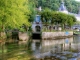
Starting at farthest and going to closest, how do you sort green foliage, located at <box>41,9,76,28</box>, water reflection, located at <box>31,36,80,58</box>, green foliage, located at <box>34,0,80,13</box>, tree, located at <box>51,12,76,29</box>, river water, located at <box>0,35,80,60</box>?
green foliage, located at <box>34,0,80,13</box>
tree, located at <box>51,12,76,29</box>
green foliage, located at <box>41,9,76,28</box>
water reflection, located at <box>31,36,80,58</box>
river water, located at <box>0,35,80,60</box>

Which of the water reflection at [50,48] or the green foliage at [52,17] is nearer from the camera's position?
the water reflection at [50,48]

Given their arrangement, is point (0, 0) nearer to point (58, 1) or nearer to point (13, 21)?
point (13, 21)

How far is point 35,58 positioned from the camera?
2980 centimetres

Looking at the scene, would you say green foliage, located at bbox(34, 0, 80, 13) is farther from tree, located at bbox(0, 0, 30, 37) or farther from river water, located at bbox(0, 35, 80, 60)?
river water, located at bbox(0, 35, 80, 60)

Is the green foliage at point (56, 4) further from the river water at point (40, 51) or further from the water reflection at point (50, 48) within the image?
the river water at point (40, 51)

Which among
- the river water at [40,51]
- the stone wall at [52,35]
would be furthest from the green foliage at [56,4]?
the river water at [40,51]

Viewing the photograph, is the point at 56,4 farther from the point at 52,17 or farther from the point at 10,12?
the point at 10,12

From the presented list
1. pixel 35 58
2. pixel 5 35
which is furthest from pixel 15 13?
pixel 35 58

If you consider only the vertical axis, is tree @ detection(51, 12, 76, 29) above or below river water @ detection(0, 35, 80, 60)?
above

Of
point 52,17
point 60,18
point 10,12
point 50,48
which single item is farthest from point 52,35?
point 50,48

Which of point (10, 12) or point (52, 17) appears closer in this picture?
point (10, 12)

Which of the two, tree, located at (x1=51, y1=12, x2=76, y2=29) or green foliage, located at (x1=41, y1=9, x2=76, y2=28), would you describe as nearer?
green foliage, located at (x1=41, y1=9, x2=76, y2=28)

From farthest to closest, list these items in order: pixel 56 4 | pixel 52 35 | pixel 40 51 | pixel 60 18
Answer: pixel 56 4, pixel 60 18, pixel 52 35, pixel 40 51

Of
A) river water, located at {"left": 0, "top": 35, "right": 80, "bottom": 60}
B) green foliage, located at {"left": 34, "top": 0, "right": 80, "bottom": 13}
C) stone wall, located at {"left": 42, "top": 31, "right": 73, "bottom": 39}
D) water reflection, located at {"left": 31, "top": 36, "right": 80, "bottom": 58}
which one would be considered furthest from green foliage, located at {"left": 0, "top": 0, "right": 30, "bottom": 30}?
green foliage, located at {"left": 34, "top": 0, "right": 80, "bottom": 13}
